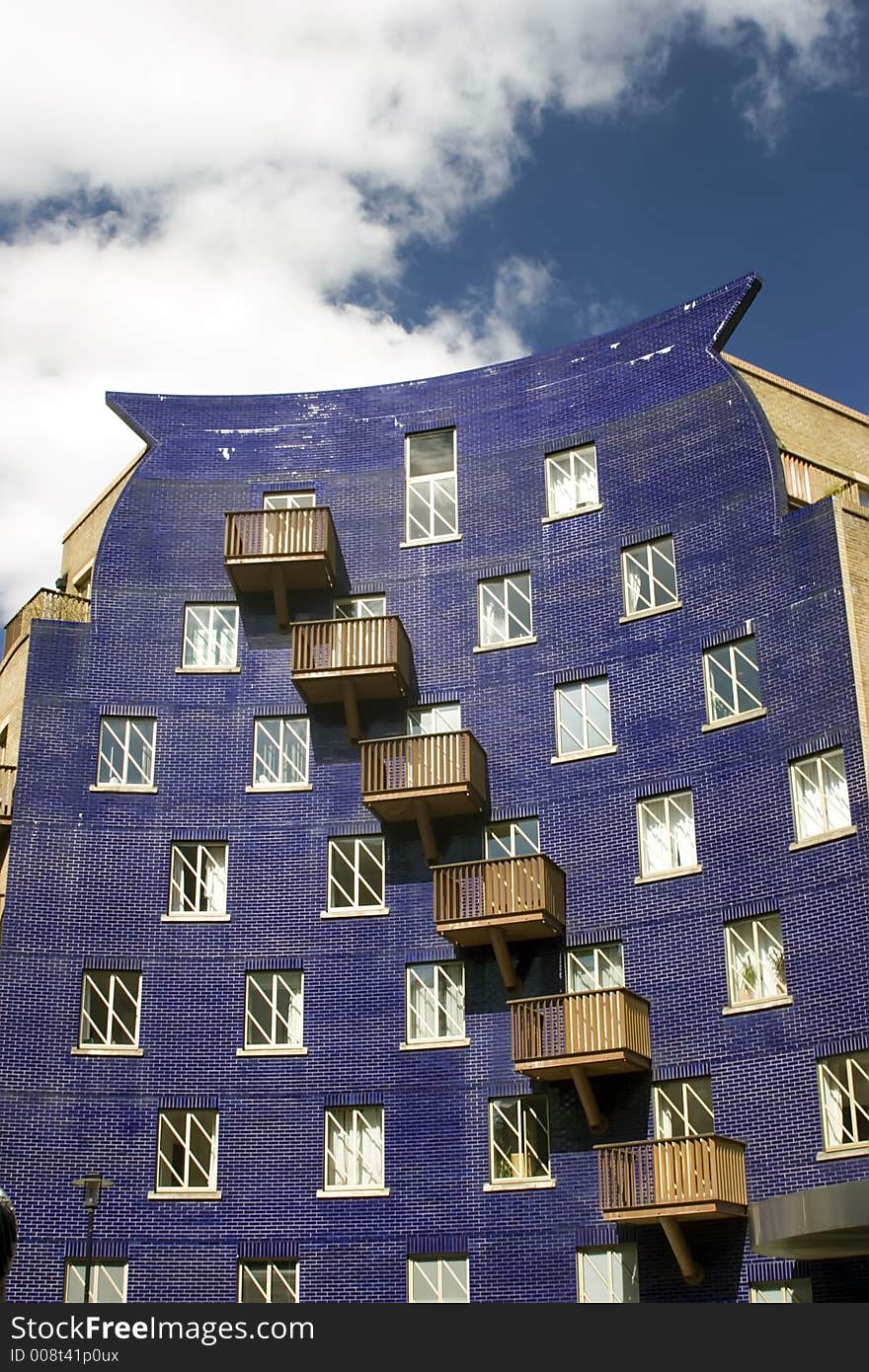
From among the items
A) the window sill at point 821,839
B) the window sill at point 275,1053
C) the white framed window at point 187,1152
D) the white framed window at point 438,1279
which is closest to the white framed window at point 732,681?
the window sill at point 821,839

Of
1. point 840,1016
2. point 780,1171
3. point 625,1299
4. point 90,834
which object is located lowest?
point 625,1299

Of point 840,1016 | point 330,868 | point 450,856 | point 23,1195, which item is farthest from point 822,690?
point 23,1195

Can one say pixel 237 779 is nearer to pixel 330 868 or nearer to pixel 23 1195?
pixel 330 868

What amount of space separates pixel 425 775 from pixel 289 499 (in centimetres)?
1063

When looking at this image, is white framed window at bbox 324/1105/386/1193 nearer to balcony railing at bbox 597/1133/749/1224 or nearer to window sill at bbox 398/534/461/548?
balcony railing at bbox 597/1133/749/1224

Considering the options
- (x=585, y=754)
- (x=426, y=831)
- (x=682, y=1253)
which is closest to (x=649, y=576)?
(x=585, y=754)

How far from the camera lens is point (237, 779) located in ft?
145

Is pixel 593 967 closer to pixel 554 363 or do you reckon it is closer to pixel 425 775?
pixel 425 775

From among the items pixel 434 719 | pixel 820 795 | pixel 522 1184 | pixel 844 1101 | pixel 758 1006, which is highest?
pixel 434 719

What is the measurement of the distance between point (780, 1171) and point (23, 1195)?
17932 mm

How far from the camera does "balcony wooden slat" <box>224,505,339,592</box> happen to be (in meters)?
45.0

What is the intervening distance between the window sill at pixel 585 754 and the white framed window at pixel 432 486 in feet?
25.2

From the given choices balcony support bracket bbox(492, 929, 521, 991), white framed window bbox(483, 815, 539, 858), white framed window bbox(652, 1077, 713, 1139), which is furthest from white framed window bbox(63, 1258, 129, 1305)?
white framed window bbox(483, 815, 539, 858)

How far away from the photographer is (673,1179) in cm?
3525
